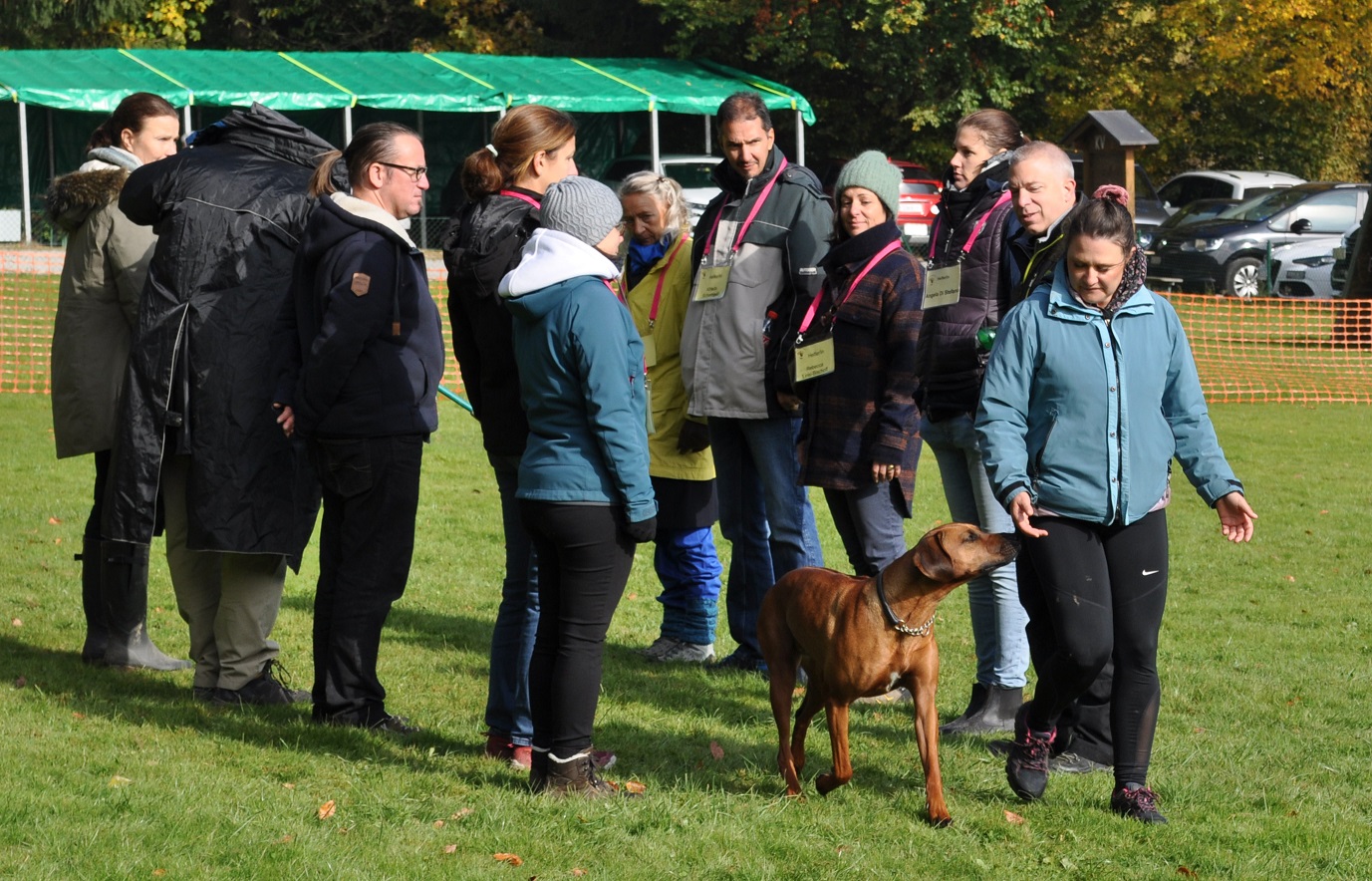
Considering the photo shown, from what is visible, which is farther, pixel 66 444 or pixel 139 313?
pixel 66 444

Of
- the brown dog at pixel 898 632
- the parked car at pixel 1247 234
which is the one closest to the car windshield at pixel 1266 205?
the parked car at pixel 1247 234

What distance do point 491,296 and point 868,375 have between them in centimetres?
143

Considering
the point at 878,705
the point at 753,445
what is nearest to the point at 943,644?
the point at 878,705

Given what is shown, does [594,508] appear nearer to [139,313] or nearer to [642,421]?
[642,421]

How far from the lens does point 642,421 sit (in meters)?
4.36

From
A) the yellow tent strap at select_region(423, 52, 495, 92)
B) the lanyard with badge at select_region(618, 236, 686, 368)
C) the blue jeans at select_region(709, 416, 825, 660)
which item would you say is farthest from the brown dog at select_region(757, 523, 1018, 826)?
the yellow tent strap at select_region(423, 52, 495, 92)

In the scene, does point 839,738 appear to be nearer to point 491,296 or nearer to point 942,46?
point 491,296

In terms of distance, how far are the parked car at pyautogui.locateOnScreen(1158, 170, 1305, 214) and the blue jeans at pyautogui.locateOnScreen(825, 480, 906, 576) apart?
21571 mm

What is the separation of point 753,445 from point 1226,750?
2028 millimetres

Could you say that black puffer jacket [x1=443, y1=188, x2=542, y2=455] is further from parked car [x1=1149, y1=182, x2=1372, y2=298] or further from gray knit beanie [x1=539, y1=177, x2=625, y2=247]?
parked car [x1=1149, y1=182, x2=1372, y2=298]

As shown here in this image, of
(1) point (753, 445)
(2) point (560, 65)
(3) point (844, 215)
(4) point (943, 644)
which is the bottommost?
(4) point (943, 644)

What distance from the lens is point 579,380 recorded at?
429 cm

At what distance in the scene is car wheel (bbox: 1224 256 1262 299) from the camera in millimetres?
22281

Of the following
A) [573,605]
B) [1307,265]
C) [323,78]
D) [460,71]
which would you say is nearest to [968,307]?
[573,605]
